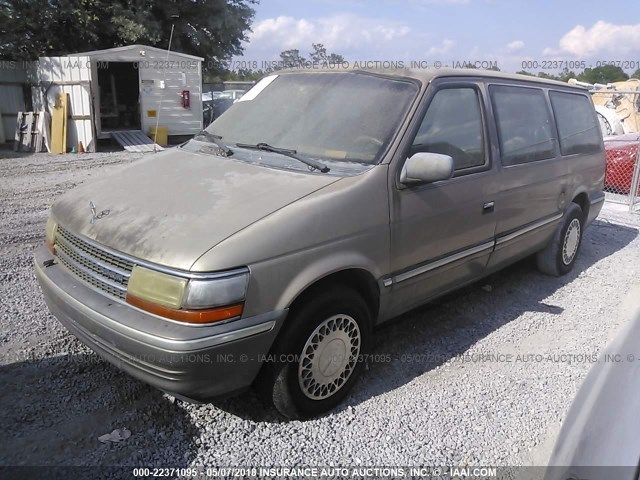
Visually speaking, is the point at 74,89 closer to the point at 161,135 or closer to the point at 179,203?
the point at 161,135

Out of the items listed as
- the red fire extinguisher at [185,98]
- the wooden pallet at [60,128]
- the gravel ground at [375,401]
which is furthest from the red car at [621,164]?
the wooden pallet at [60,128]

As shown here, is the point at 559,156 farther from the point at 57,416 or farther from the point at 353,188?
the point at 57,416

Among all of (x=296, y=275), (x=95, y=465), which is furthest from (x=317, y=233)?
(x=95, y=465)

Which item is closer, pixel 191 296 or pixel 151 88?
pixel 191 296

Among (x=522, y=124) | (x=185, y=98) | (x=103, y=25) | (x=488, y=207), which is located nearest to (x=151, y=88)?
(x=185, y=98)

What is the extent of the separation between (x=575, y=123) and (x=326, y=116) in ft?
10.5

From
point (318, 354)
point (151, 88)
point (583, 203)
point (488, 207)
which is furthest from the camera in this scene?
point (151, 88)

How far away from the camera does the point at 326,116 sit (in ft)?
11.3

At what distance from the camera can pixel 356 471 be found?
103 inches

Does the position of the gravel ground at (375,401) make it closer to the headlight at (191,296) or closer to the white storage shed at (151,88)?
the headlight at (191,296)

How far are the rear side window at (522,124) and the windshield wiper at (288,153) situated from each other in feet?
5.65

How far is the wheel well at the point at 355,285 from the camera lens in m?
2.75

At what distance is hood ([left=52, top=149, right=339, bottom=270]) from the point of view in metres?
2.49

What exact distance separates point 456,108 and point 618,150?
7415 mm
